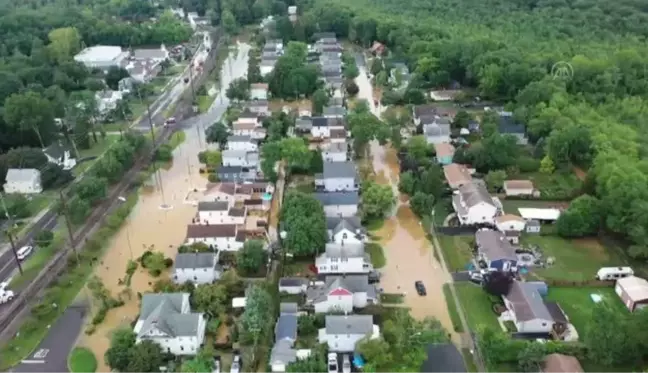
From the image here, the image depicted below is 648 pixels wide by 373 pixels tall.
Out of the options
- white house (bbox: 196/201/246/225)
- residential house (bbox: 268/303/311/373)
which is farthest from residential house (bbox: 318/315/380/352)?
white house (bbox: 196/201/246/225)

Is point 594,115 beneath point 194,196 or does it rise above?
above

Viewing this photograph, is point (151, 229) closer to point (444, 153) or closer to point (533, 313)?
point (444, 153)

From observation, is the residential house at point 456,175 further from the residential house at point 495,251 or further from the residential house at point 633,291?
the residential house at point 633,291

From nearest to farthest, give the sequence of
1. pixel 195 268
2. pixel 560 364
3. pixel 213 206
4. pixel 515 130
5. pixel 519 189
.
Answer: pixel 560 364 < pixel 195 268 < pixel 213 206 < pixel 519 189 < pixel 515 130

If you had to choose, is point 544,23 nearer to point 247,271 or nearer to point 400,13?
point 400,13

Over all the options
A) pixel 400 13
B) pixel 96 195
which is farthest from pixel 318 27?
pixel 96 195

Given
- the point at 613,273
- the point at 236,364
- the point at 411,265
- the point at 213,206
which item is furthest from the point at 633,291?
the point at 213,206

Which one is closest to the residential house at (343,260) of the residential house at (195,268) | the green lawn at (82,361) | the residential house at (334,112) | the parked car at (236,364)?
the residential house at (195,268)
